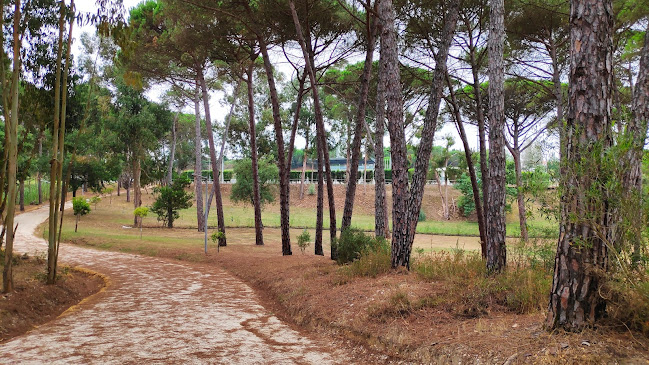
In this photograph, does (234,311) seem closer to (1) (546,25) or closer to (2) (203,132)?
(1) (546,25)

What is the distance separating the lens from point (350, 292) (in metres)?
6.79

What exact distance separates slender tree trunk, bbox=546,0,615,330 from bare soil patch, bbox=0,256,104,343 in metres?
6.32

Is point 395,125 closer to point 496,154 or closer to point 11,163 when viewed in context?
point 496,154

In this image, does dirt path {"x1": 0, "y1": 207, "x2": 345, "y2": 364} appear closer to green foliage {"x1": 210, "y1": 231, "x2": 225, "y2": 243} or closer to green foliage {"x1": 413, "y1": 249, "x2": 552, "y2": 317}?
green foliage {"x1": 413, "y1": 249, "x2": 552, "y2": 317}

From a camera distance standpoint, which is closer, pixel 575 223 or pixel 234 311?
pixel 575 223

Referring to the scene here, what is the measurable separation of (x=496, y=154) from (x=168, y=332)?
5.40 m

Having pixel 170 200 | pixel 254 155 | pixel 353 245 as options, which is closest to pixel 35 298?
pixel 353 245

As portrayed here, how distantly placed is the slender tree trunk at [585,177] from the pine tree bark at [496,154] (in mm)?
2583

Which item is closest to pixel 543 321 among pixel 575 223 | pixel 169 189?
pixel 575 223

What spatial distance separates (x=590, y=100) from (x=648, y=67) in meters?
4.70

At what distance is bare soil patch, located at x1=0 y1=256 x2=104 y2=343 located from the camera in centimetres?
609

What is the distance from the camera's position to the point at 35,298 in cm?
706

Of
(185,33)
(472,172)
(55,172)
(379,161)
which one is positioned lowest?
(55,172)

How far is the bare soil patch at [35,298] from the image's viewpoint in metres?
6.09
